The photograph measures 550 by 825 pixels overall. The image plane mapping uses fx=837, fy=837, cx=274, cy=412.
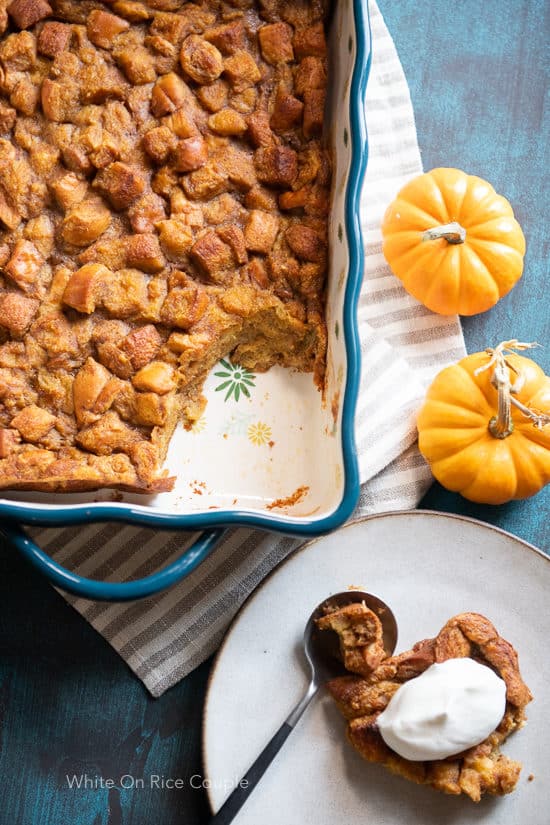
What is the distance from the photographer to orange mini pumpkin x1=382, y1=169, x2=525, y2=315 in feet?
7.39

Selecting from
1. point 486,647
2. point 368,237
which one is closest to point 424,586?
point 486,647

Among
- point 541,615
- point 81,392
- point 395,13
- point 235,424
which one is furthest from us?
point 395,13

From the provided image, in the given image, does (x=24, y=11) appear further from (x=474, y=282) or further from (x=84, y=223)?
(x=474, y=282)

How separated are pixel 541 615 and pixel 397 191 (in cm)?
124

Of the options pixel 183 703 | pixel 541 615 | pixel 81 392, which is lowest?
pixel 183 703

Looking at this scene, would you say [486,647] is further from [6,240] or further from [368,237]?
[6,240]

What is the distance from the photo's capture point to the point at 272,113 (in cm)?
221

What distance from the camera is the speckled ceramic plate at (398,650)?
2121 millimetres

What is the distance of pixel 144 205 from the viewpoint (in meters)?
2.15

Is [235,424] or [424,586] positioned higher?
[235,424]

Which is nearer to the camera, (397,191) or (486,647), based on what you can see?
(486,647)

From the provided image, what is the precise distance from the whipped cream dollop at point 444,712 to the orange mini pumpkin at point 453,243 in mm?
980

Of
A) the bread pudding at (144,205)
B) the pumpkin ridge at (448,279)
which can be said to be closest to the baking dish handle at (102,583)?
the bread pudding at (144,205)

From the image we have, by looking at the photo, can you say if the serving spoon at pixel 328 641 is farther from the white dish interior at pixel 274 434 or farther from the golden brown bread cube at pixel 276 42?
the golden brown bread cube at pixel 276 42
